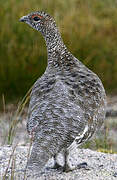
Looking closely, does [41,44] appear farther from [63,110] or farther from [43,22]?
[63,110]

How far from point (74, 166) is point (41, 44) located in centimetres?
489

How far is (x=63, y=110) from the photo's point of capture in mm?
4109

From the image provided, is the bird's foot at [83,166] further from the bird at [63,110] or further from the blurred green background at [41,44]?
the blurred green background at [41,44]

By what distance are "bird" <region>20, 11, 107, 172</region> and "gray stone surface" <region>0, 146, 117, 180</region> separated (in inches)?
5.6

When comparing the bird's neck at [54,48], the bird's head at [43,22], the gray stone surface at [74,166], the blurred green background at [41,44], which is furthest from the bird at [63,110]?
the blurred green background at [41,44]

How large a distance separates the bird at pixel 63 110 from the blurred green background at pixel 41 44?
4.35 metres

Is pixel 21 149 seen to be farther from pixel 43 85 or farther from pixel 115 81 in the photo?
pixel 115 81

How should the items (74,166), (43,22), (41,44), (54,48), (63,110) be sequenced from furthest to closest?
(41,44) → (43,22) → (54,48) → (74,166) → (63,110)

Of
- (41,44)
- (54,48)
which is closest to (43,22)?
(54,48)

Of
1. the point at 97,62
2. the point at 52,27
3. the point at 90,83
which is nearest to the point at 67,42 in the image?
the point at 97,62

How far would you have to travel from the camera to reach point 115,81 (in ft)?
33.4

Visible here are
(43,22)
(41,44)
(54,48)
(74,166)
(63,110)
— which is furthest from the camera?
(41,44)

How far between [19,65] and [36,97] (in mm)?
5101

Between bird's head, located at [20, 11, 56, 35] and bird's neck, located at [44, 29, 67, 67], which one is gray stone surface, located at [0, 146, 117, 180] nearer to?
bird's neck, located at [44, 29, 67, 67]
